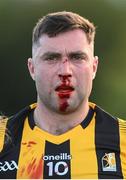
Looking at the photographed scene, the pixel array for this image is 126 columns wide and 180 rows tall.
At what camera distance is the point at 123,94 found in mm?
17703

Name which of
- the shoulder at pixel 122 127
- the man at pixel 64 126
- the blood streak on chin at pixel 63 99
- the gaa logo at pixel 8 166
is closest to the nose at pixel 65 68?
the man at pixel 64 126

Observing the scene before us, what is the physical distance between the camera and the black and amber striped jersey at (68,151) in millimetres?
3529

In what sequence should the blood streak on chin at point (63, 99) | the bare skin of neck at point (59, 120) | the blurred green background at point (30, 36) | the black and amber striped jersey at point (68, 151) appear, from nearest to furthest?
the black and amber striped jersey at point (68, 151), the blood streak on chin at point (63, 99), the bare skin of neck at point (59, 120), the blurred green background at point (30, 36)

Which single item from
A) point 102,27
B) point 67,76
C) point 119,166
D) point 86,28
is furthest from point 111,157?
point 102,27

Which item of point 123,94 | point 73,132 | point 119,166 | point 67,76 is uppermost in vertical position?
point 123,94

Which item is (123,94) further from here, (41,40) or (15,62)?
(41,40)

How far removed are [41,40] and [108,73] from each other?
572 inches

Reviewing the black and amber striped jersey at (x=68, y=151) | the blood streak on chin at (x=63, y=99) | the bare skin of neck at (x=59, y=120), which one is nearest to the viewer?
the black and amber striped jersey at (x=68, y=151)

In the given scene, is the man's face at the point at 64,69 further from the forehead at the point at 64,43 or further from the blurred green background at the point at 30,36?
the blurred green background at the point at 30,36

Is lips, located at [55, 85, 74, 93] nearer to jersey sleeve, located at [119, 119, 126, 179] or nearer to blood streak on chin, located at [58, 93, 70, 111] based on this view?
blood streak on chin, located at [58, 93, 70, 111]

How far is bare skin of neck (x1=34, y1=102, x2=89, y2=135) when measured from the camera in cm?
377

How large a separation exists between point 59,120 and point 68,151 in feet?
0.86

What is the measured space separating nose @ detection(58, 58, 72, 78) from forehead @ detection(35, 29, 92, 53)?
7cm

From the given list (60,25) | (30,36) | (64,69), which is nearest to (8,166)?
(64,69)
